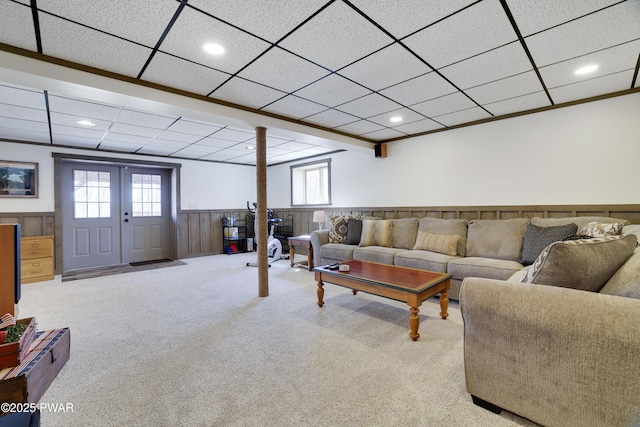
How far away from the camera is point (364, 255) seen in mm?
4348

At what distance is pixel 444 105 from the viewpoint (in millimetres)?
3586

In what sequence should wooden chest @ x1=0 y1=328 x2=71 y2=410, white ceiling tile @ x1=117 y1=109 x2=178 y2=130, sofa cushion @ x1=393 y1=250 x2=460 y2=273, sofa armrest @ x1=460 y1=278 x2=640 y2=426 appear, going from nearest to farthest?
sofa armrest @ x1=460 y1=278 x2=640 y2=426 → wooden chest @ x1=0 y1=328 x2=71 y2=410 → sofa cushion @ x1=393 y1=250 x2=460 y2=273 → white ceiling tile @ x1=117 y1=109 x2=178 y2=130

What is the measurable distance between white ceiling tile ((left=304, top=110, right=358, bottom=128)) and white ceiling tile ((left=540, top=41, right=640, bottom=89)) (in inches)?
85.5

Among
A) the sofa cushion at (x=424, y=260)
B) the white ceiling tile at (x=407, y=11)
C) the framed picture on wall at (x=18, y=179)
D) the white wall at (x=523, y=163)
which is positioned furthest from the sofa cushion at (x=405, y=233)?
the framed picture on wall at (x=18, y=179)

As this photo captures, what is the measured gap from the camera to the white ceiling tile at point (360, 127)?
169 inches

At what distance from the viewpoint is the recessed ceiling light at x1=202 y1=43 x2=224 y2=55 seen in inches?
87.2

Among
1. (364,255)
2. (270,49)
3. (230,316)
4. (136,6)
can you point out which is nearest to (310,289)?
(364,255)

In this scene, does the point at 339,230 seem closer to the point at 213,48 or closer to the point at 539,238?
the point at 539,238

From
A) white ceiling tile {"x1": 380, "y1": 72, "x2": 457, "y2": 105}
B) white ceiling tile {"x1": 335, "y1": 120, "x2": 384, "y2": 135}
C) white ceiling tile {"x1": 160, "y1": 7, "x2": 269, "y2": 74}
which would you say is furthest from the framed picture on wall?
white ceiling tile {"x1": 380, "y1": 72, "x2": 457, "y2": 105}

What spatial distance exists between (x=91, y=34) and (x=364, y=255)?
3805mm

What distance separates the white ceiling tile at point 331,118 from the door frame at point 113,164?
3953 mm

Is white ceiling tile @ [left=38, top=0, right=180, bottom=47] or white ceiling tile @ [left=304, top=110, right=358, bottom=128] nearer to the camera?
white ceiling tile @ [left=38, top=0, right=180, bottom=47]

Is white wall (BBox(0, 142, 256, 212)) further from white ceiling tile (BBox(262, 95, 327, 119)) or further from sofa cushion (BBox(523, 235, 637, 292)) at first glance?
sofa cushion (BBox(523, 235, 637, 292))

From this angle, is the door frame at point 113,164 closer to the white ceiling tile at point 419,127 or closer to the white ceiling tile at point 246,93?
the white ceiling tile at point 246,93
